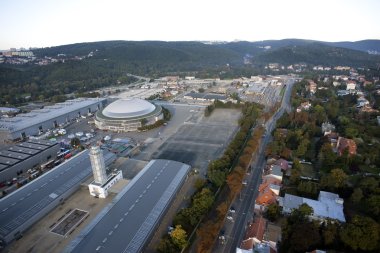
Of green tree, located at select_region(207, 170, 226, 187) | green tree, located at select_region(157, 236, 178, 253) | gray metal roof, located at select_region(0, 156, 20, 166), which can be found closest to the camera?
green tree, located at select_region(157, 236, 178, 253)

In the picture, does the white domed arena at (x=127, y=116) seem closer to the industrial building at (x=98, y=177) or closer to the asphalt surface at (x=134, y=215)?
the asphalt surface at (x=134, y=215)

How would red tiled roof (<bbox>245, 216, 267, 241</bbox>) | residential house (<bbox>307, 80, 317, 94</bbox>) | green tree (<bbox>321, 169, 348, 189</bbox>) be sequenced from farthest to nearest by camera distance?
residential house (<bbox>307, 80, 317, 94</bbox>) < green tree (<bbox>321, 169, 348, 189</bbox>) < red tiled roof (<bbox>245, 216, 267, 241</bbox>)

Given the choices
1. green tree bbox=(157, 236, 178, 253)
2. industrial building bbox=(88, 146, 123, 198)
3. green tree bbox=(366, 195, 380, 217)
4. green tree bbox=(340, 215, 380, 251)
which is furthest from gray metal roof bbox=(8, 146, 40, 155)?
green tree bbox=(366, 195, 380, 217)

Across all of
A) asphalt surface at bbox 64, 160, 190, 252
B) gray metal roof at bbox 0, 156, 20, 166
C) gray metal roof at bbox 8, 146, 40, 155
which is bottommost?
gray metal roof at bbox 0, 156, 20, 166

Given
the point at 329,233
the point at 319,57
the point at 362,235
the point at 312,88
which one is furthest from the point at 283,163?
the point at 319,57

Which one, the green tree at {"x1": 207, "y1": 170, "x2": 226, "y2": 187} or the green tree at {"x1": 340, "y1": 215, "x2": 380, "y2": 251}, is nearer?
the green tree at {"x1": 340, "y1": 215, "x2": 380, "y2": 251}

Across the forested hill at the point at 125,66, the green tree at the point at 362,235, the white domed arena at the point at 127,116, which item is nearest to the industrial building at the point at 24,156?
the white domed arena at the point at 127,116

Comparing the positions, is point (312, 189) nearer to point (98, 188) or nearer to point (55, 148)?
point (98, 188)

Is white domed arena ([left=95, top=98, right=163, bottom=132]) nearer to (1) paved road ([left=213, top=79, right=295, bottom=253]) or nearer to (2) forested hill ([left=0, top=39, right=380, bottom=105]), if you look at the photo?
(1) paved road ([left=213, top=79, right=295, bottom=253])
